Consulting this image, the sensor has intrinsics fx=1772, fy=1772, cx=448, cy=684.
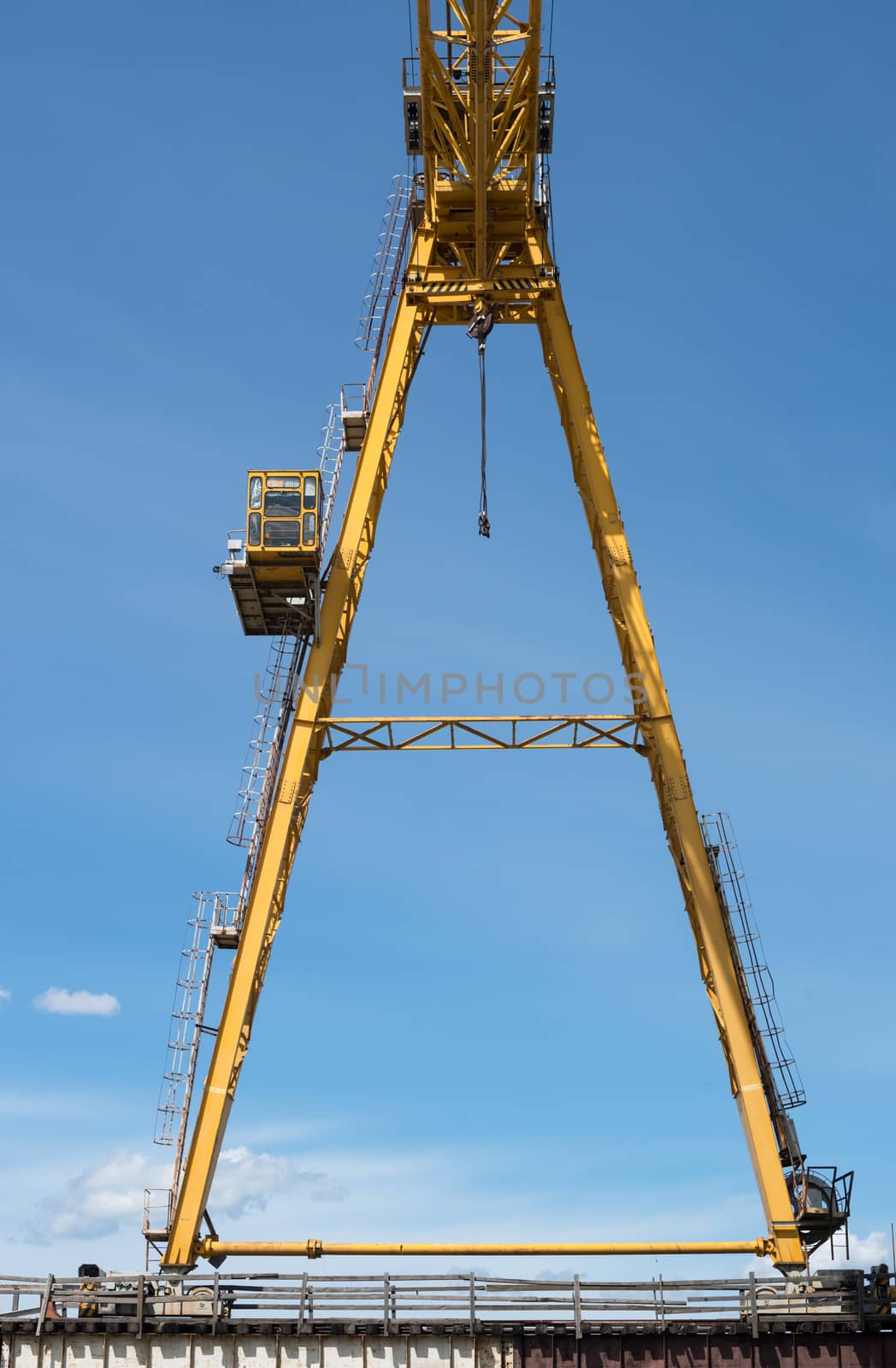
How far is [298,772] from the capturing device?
31062 millimetres

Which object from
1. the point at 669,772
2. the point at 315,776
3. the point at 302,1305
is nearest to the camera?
the point at 302,1305

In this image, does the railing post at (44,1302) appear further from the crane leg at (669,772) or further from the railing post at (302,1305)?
the crane leg at (669,772)

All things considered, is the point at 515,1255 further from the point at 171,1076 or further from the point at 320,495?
the point at 320,495

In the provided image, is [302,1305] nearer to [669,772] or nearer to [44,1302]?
[44,1302]

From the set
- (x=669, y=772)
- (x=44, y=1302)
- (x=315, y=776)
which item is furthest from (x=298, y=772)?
(x=44, y=1302)

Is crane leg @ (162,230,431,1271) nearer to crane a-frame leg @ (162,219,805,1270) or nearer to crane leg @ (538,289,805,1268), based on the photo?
crane a-frame leg @ (162,219,805,1270)

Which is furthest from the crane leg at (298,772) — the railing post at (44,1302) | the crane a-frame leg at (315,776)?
the railing post at (44,1302)

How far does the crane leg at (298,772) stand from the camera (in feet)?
95.7

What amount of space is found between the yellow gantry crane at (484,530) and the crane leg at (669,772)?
35mm

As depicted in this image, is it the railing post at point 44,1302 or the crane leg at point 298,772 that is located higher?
the crane leg at point 298,772

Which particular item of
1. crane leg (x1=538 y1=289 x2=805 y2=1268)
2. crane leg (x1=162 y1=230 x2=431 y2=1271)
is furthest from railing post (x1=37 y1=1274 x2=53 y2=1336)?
crane leg (x1=538 y1=289 x2=805 y2=1268)

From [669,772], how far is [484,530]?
5540 millimetres

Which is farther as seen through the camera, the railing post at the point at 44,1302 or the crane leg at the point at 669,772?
the crane leg at the point at 669,772

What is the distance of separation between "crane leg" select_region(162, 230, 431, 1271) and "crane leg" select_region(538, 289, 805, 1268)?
9.62 feet
